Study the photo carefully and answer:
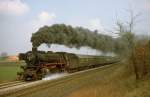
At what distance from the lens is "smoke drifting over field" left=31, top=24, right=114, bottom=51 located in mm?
28188


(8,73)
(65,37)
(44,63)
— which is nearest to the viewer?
(44,63)

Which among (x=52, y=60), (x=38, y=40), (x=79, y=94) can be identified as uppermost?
(x=38, y=40)

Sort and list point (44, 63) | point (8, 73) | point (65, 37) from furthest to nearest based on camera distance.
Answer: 1. point (8, 73)
2. point (65, 37)
3. point (44, 63)

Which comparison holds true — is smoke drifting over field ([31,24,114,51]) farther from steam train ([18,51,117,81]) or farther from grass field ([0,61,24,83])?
grass field ([0,61,24,83])

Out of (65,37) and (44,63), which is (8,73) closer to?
(44,63)

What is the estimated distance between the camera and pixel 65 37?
32.2 m

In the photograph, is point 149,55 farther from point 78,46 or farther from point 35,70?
point 78,46

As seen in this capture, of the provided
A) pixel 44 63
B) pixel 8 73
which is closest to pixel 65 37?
pixel 44 63

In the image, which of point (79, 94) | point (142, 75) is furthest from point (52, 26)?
point (79, 94)

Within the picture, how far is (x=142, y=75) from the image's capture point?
2262cm

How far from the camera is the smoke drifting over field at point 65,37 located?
28.2 metres

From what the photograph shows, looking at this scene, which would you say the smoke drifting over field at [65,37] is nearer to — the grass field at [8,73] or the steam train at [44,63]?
the steam train at [44,63]

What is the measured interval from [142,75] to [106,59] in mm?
30943

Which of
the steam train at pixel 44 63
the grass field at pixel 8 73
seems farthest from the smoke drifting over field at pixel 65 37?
the grass field at pixel 8 73
